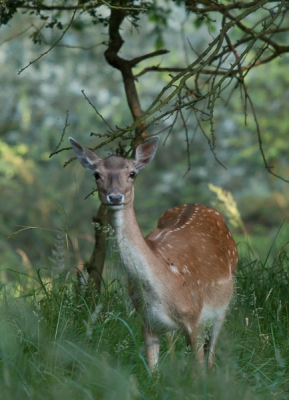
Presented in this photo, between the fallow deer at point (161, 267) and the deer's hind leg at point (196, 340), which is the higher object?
the fallow deer at point (161, 267)

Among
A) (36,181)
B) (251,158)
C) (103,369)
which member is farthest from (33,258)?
(103,369)

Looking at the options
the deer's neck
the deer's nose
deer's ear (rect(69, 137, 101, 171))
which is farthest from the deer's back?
deer's ear (rect(69, 137, 101, 171))

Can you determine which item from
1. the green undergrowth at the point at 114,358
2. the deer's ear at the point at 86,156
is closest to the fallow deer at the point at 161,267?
the deer's ear at the point at 86,156

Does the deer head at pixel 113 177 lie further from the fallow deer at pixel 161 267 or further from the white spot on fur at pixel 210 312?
the white spot on fur at pixel 210 312

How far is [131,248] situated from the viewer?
4090 millimetres

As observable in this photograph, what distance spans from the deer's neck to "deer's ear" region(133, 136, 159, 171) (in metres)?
0.57

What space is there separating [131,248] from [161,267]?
290mm

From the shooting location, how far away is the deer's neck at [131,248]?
4082mm

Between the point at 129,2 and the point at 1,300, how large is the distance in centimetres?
270

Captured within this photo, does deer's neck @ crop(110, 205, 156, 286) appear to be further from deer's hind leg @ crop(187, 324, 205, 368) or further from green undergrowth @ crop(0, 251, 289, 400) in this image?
deer's hind leg @ crop(187, 324, 205, 368)

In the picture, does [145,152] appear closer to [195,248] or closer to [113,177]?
[113,177]

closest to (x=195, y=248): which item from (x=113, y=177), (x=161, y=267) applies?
(x=161, y=267)

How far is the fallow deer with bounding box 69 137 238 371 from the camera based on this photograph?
4.10 meters

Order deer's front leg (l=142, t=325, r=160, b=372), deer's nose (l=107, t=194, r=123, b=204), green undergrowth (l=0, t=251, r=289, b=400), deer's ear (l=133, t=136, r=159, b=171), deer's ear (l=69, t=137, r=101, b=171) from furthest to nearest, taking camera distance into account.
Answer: deer's ear (l=133, t=136, r=159, b=171) < deer's ear (l=69, t=137, r=101, b=171) < deer's front leg (l=142, t=325, r=160, b=372) < deer's nose (l=107, t=194, r=123, b=204) < green undergrowth (l=0, t=251, r=289, b=400)
